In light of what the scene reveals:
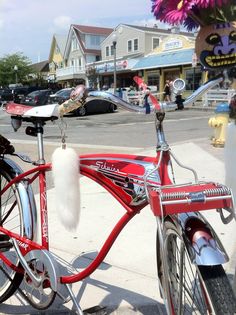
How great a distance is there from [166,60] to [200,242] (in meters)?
33.0

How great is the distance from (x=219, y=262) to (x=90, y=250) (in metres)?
2.32

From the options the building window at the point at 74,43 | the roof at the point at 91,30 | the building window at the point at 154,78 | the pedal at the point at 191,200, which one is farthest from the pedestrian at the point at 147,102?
the building window at the point at 74,43

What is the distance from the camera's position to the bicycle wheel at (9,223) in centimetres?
290

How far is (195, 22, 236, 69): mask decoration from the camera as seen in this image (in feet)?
5.67

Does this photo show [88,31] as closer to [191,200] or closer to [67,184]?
[67,184]

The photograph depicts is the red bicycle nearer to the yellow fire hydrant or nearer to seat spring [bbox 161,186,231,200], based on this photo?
seat spring [bbox 161,186,231,200]

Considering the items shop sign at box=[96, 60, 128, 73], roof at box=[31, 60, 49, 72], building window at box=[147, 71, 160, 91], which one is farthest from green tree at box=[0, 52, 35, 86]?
building window at box=[147, 71, 160, 91]

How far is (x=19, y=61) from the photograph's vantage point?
2662 inches

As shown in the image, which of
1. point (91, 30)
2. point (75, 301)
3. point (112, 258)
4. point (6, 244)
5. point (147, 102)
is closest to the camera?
point (147, 102)

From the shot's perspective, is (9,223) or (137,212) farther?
(9,223)

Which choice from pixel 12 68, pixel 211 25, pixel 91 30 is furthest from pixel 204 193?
pixel 12 68

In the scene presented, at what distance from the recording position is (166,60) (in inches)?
1325

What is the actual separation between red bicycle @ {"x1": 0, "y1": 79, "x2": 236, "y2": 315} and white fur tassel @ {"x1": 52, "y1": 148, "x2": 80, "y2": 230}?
82 mm

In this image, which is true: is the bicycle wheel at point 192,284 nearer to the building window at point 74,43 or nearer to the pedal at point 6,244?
the pedal at point 6,244
